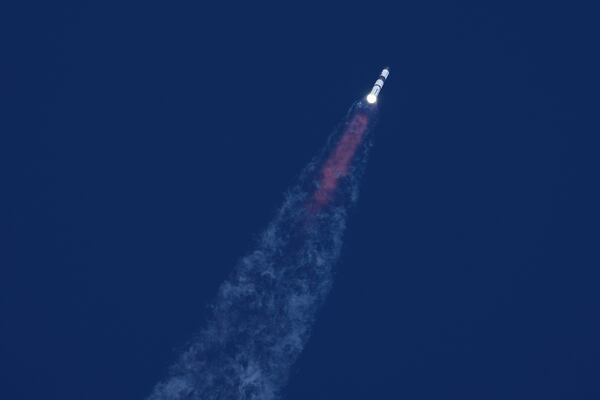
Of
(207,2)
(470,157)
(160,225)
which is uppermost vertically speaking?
(207,2)

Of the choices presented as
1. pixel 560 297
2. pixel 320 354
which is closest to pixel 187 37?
pixel 320 354

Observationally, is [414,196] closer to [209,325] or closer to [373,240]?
[373,240]

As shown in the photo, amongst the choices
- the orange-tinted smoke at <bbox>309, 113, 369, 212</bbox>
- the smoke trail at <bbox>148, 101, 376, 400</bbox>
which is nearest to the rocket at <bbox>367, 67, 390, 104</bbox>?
the orange-tinted smoke at <bbox>309, 113, 369, 212</bbox>

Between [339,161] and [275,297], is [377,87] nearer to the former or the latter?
[339,161]

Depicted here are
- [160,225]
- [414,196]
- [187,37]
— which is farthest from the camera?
[187,37]

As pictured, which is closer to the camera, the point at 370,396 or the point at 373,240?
the point at 370,396

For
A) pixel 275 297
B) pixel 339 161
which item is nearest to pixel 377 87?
pixel 339 161

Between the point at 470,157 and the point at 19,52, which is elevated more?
the point at 19,52

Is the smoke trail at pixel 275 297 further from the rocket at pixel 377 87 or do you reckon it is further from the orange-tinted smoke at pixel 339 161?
the rocket at pixel 377 87
